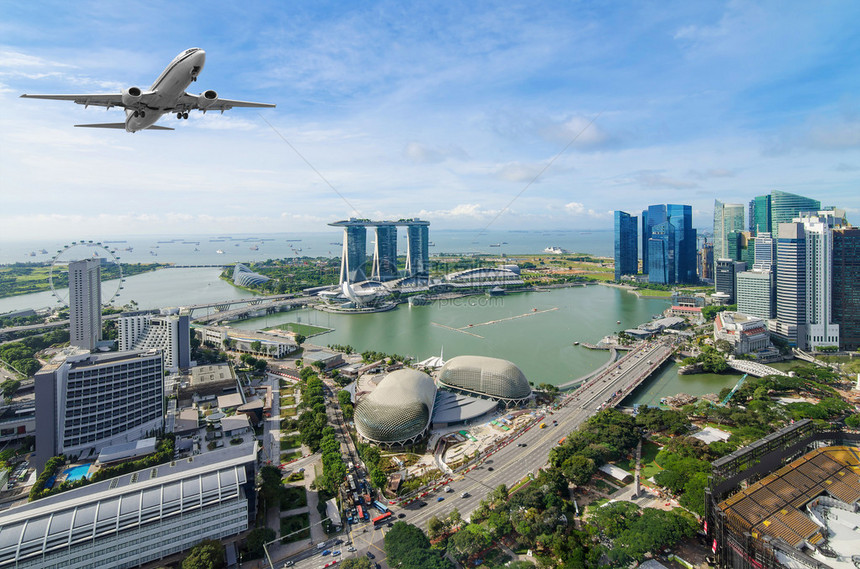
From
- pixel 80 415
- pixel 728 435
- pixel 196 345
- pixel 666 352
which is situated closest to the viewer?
pixel 80 415

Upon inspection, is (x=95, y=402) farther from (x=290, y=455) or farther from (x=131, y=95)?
(x=131, y=95)

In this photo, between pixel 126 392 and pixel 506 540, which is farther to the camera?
pixel 126 392

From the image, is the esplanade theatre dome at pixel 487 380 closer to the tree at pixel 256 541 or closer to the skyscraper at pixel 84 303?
the tree at pixel 256 541

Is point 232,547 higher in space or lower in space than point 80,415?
lower

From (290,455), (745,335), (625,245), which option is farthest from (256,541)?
(625,245)

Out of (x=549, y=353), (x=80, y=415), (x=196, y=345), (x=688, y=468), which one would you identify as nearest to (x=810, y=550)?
(x=688, y=468)

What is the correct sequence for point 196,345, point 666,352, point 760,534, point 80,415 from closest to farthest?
1. point 760,534
2. point 80,415
3. point 666,352
4. point 196,345

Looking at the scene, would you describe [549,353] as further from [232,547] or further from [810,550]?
[232,547]
